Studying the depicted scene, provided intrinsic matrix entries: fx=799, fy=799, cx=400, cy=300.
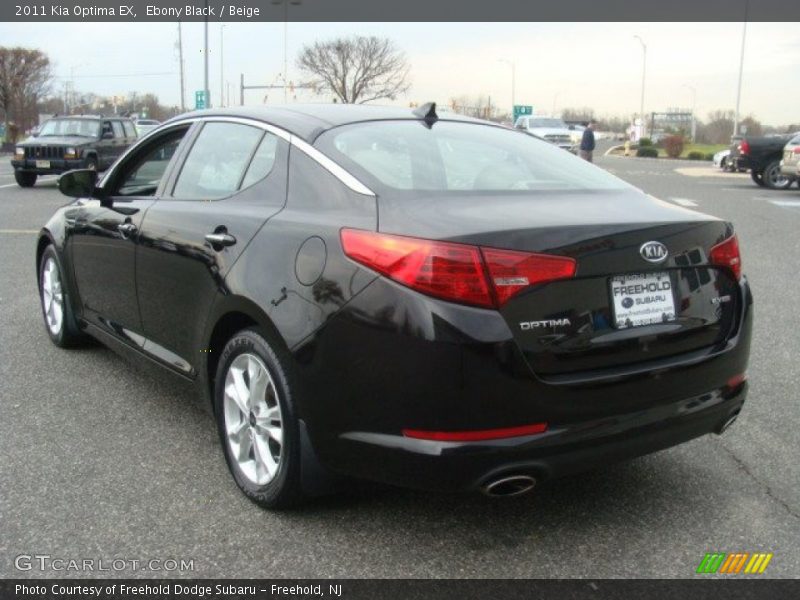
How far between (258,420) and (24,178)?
18874mm

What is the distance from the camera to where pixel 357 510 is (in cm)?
310

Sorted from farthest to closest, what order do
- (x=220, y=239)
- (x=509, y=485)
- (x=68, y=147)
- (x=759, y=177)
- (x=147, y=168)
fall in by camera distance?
(x=759, y=177)
(x=68, y=147)
(x=147, y=168)
(x=220, y=239)
(x=509, y=485)

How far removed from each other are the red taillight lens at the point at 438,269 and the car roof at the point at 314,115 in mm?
852

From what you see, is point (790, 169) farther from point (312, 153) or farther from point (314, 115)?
point (312, 153)

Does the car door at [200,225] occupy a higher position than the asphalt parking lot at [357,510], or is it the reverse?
the car door at [200,225]

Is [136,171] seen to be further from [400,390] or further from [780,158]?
[780,158]

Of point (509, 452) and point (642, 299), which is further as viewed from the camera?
point (642, 299)

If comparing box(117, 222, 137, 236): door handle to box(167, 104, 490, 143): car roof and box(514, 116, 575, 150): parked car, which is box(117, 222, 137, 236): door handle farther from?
box(514, 116, 575, 150): parked car

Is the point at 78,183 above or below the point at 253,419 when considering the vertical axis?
above

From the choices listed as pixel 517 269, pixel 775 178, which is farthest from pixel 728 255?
pixel 775 178

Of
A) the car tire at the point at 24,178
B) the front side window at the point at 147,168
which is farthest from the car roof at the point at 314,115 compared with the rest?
the car tire at the point at 24,178

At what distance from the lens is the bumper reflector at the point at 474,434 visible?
2484 mm

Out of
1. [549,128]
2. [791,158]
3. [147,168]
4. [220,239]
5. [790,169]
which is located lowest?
[790,169]

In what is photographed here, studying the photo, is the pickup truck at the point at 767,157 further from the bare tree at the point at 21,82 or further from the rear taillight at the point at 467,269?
the bare tree at the point at 21,82
